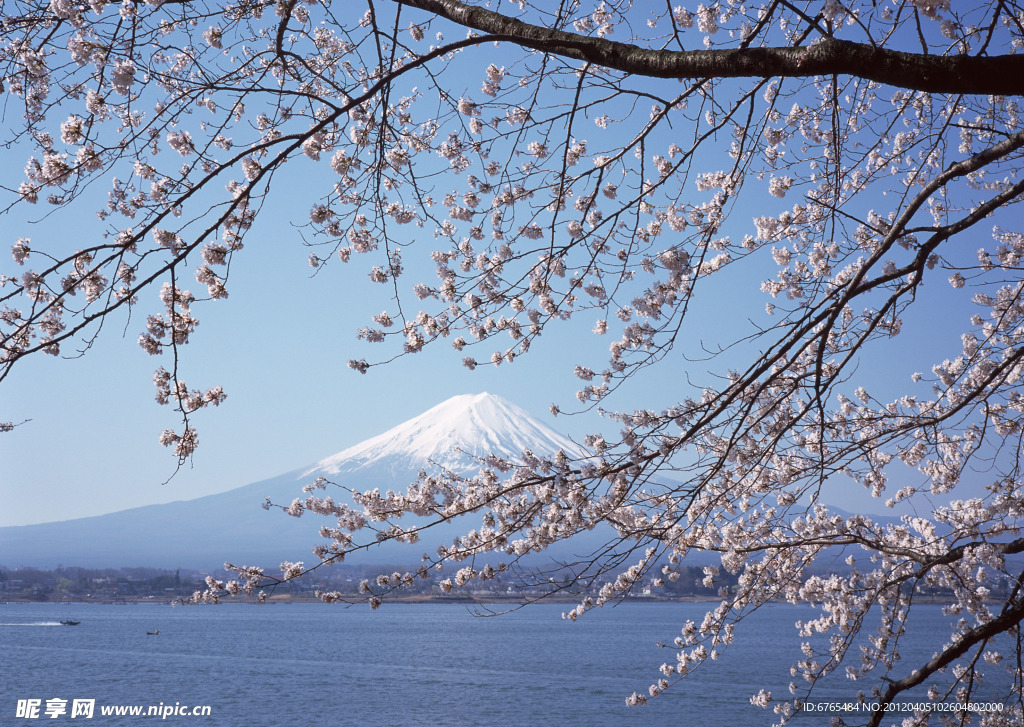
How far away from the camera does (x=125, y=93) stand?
8.16ft

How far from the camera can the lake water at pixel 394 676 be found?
2298cm

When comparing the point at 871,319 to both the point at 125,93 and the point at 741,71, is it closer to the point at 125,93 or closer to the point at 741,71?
the point at 741,71

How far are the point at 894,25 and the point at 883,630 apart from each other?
2969 mm

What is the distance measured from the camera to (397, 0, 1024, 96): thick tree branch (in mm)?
1676

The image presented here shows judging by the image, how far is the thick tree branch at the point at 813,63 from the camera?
1.68 metres

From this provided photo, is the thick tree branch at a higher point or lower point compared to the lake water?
higher

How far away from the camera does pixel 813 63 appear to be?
1.68 meters

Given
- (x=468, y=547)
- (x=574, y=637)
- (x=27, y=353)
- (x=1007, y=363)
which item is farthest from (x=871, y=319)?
(x=574, y=637)

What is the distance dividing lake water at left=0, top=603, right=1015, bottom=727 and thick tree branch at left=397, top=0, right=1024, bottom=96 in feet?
71.3

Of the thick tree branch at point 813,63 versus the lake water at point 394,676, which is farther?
the lake water at point 394,676

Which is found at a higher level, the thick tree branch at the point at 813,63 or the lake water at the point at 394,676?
the thick tree branch at the point at 813,63

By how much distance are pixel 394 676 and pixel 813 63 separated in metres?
32.9

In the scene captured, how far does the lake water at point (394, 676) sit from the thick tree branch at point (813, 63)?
2174cm

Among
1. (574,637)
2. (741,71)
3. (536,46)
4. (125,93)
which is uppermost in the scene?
(125,93)
